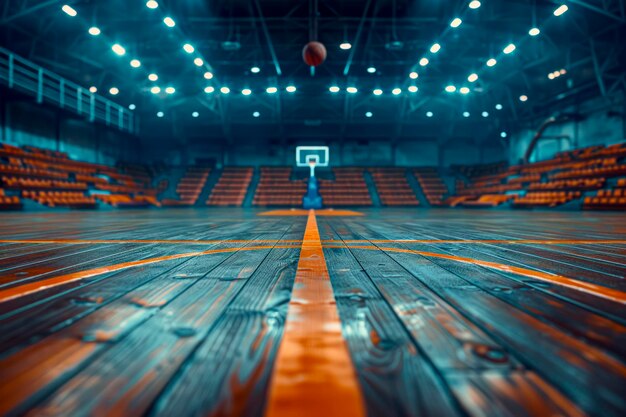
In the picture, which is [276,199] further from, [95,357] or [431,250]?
[95,357]

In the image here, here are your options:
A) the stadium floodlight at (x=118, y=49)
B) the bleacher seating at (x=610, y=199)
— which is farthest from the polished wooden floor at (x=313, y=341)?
the stadium floodlight at (x=118, y=49)

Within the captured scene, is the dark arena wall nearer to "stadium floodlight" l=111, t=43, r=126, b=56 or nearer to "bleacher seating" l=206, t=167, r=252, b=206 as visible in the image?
"bleacher seating" l=206, t=167, r=252, b=206

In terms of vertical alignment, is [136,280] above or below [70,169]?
below

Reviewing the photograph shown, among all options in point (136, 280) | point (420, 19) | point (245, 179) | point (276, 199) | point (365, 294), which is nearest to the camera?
point (365, 294)

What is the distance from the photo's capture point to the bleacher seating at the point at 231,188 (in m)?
16.6

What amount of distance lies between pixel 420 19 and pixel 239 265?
1250 cm

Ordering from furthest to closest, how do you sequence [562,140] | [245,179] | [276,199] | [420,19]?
[245,179] < [276,199] < [562,140] < [420,19]

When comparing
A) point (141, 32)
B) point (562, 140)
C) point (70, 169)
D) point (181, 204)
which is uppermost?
point (141, 32)

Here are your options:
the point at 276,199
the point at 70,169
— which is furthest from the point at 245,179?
the point at 70,169

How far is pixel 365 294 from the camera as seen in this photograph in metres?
0.99

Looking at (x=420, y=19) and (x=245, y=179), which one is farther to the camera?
(x=245, y=179)

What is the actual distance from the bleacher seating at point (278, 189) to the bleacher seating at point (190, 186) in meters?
3.43

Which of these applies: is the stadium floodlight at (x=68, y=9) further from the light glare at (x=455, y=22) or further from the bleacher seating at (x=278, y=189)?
the light glare at (x=455, y=22)

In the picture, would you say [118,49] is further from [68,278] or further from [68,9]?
[68,278]
